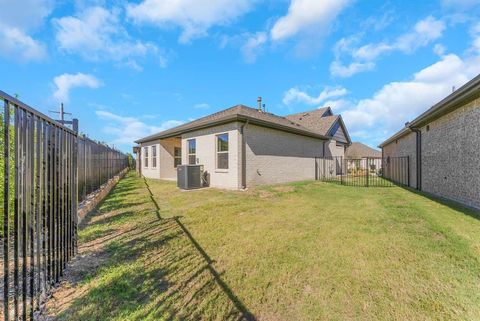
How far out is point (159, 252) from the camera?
3471 mm

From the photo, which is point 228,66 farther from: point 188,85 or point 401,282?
point 401,282

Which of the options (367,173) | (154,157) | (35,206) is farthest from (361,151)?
(35,206)

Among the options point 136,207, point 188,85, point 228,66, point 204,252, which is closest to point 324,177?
point 228,66

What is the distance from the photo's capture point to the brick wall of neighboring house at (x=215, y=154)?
9864 millimetres

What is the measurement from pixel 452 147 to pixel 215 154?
9193mm

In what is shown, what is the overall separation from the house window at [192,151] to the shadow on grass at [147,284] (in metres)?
8.49

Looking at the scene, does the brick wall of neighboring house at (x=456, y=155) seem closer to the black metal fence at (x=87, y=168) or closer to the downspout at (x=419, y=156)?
the downspout at (x=419, y=156)

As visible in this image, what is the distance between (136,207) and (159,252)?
371cm

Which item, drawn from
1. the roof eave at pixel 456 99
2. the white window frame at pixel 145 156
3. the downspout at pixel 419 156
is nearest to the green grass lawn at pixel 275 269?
the roof eave at pixel 456 99

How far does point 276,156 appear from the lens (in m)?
11.8

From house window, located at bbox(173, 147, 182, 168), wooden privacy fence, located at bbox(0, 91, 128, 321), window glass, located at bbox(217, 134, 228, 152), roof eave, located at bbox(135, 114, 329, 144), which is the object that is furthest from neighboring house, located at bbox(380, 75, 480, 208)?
house window, located at bbox(173, 147, 182, 168)

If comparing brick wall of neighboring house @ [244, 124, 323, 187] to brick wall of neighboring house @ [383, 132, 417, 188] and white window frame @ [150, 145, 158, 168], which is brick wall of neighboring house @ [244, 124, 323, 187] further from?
white window frame @ [150, 145, 158, 168]

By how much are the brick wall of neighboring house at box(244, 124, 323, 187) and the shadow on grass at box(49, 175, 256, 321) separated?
6777mm

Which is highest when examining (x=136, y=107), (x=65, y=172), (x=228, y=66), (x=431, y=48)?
(x=228, y=66)
